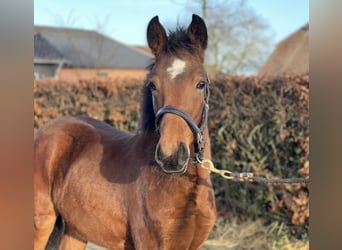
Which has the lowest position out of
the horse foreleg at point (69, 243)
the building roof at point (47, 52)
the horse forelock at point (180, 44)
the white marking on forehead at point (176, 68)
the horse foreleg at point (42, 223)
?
the horse foreleg at point (69, 243)

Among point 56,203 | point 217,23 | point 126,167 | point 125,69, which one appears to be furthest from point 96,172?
point 125,69

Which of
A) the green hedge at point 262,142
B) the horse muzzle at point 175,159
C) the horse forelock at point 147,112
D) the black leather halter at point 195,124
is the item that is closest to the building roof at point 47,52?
the green hedge at point 262,142

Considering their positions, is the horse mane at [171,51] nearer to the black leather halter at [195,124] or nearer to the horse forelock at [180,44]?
the horse forelock at [180,44]

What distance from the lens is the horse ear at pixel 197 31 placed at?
90.0 inches

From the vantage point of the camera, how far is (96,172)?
2.83m

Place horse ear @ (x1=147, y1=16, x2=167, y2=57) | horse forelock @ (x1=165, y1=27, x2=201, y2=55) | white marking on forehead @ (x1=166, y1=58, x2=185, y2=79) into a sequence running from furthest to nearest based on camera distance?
horse ear @ (x1=147, y1=16, x2=167, y2=57) < horse forelock @ (x1=165, y1=27, x2=201, y2=55) < white marking on forehead @ (x1=166, y1=58, x2=185, y2=79)

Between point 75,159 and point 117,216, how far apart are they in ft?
2.34

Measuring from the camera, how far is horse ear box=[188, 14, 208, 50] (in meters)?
2.29

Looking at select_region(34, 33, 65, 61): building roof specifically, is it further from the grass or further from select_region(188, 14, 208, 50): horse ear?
select_region(188, 14, 208, 50): horse ear

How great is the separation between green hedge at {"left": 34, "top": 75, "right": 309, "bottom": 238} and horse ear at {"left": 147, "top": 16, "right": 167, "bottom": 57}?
2715mm

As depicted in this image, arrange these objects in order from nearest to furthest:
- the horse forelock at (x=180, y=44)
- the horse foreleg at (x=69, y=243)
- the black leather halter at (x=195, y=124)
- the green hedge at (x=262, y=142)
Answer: the black leather halter at (x=195, y=124)
the horse forelock at (x=180, y=44)
the horse foreleg at (x=69, y=243)
the green hedge at (x=262, y=142)

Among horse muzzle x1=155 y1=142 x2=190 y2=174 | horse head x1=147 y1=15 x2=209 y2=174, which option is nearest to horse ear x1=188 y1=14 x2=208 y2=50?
horse head x1=147 y1=15 x2=209 y2=174

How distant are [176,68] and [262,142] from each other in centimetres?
335
